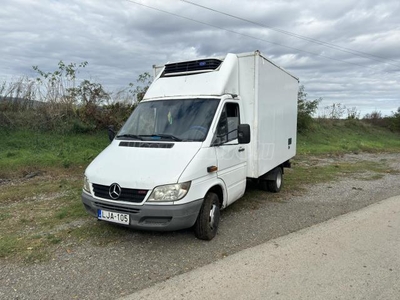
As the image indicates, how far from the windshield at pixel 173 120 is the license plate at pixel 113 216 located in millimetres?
1295

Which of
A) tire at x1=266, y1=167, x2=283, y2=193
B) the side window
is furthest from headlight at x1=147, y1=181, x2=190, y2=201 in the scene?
tire at x1=266, y1=167, x2=283, y2=193

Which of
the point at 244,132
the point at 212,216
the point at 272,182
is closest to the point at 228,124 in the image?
the point at 244,132

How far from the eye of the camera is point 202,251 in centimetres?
424

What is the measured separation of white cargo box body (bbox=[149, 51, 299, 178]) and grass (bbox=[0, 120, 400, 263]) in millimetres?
1231

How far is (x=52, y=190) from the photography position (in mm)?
7520

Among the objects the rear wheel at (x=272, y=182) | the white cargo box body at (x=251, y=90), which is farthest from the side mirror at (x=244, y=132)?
the rear wheel at (x=272, y=182)

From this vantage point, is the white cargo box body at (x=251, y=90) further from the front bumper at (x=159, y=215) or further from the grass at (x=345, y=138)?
the grass at (x=345, y=138)

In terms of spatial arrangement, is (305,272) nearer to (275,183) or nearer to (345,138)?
(275,183)

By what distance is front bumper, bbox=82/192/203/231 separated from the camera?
393 cm

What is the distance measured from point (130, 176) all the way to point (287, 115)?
17.1 ft

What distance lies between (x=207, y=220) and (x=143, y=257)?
1.01 meters

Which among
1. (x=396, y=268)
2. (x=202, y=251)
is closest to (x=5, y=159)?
(x=202, y=251)

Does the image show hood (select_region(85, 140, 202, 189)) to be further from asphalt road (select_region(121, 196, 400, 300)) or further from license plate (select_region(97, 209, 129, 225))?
asphalt road (select_region(121, 196, 400, 300))

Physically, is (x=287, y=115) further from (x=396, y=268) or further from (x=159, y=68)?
(x=396, y=268)
